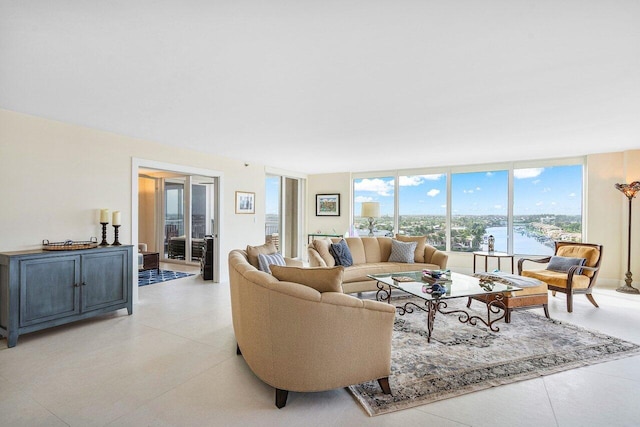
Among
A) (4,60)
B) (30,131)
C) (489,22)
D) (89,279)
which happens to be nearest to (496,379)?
(489,22)

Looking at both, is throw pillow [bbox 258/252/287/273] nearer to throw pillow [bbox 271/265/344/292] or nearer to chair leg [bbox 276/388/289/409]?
throw pillow [bbox 271/265/344/292]

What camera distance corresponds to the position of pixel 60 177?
3.44 m

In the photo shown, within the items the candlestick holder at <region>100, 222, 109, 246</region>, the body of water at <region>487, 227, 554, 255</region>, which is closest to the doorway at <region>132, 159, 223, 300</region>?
the candlestick holder at <region>100, 222, 109, 246</region>

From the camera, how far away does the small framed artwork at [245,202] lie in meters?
5.92

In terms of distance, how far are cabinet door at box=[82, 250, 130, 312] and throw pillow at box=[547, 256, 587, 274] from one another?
594 centimetres

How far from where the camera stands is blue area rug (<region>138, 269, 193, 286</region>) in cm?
549

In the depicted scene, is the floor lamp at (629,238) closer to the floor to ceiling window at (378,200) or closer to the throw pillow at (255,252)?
the floor to ceiling window at (378,200)

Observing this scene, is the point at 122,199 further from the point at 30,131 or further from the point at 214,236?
the point at 214,236

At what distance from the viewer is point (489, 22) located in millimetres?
1700

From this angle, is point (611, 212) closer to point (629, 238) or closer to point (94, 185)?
point (629, 238)

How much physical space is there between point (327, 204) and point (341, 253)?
128 inches

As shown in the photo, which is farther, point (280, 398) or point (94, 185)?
point (94, 185)

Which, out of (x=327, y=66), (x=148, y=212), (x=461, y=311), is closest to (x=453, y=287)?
(x=461, y=311)

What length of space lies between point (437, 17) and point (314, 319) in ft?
6.20
